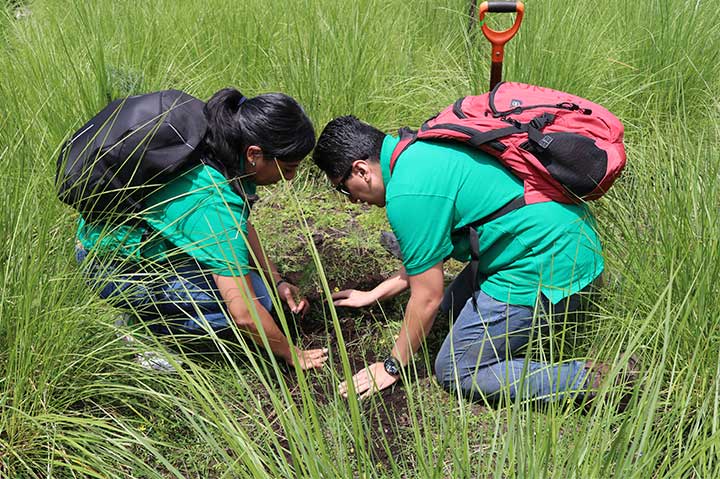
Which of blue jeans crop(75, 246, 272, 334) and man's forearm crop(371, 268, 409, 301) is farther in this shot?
man's forearm crop(371, 268, 409, 301)

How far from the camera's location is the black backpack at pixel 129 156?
199 cm

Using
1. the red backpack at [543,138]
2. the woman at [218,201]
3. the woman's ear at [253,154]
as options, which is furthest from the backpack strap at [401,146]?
the woman's ear at [253,154]

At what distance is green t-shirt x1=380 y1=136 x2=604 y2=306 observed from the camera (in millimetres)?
2012

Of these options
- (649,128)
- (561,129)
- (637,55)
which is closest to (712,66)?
(637,55)

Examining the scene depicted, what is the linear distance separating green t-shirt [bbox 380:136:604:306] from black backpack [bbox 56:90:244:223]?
63cm

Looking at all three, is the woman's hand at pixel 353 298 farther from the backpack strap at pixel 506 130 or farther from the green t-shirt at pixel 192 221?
the backpack strap at pixel 506 130

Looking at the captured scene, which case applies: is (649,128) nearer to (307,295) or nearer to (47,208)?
(307,295)

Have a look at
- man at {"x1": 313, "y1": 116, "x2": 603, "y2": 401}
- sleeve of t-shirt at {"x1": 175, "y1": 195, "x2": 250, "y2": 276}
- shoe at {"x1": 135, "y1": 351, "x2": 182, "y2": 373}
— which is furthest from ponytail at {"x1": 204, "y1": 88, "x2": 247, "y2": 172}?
shoe at {"x1": 135, "y1": 351, "x2": 182, "y2": 373}

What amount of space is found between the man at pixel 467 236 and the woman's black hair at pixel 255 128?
0.35 feet

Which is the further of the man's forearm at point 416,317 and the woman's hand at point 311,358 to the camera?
the woman's hand at point 311,358

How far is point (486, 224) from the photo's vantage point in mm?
2121

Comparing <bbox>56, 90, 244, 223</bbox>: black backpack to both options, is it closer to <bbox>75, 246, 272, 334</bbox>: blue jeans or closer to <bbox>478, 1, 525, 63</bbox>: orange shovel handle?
<bbox>75, 246, 272, 334</bbox>: blue jeans

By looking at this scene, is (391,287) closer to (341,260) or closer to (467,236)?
(341,260)

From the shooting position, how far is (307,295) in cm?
286
